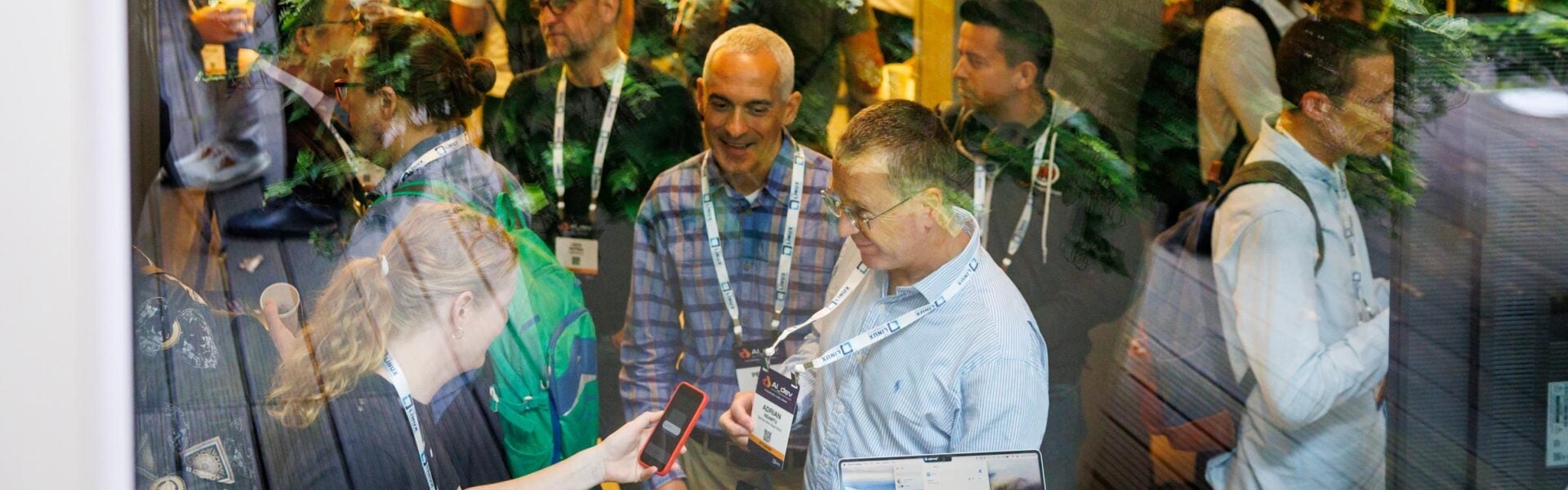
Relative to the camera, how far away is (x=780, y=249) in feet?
7.33

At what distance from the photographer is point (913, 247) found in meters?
2.21

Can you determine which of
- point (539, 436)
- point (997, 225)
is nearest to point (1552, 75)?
point (997, 225)

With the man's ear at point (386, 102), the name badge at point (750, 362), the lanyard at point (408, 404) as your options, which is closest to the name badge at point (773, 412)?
the name badge at point (750, 362)

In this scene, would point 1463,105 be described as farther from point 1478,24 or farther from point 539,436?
point 539,436

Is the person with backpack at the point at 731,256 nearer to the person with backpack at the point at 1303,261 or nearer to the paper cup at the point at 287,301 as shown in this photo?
the paper cup at the point at 287,301

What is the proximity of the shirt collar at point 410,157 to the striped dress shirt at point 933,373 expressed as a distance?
716mm

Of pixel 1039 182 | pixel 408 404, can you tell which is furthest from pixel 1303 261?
pixel 408 404

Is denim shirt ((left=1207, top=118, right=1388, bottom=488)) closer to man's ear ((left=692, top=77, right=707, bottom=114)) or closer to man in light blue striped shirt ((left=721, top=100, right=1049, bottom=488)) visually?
man in light blue striped shirt ((left=721, top=100, right=1049, bottom=488))

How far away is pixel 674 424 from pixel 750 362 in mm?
178

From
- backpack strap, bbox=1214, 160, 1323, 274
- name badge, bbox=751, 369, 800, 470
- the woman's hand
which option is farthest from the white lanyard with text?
the woman's hand

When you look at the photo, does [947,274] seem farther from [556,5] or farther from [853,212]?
[556,5]

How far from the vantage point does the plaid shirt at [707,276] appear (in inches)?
87.4

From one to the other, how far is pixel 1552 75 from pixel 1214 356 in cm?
86

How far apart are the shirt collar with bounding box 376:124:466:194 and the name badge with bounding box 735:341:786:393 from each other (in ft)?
2.06
